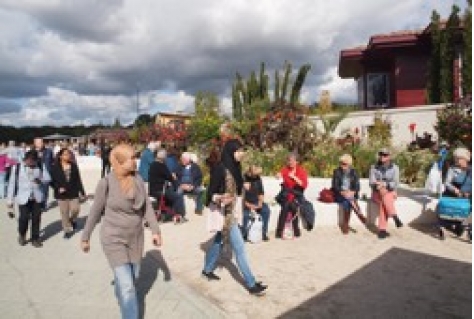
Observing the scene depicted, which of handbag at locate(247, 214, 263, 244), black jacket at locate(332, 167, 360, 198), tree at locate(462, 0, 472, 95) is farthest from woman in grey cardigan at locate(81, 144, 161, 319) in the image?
tree at locate(462, 0, 472, 95)

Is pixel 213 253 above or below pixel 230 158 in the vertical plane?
below

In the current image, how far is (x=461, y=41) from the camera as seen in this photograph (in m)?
17.1

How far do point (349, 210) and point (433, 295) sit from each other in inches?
123

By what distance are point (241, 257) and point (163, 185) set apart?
14.9 ft

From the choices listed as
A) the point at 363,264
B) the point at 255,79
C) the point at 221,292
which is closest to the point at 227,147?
the point at 221,292

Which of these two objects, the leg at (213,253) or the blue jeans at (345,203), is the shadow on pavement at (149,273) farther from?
the blue jeans at (345,203)

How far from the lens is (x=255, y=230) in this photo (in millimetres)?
7383

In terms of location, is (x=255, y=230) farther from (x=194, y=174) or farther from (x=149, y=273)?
(x=194, y=174)

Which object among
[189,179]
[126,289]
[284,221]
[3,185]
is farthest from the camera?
[3,185]

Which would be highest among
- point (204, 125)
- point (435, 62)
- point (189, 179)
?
point (435, 62)

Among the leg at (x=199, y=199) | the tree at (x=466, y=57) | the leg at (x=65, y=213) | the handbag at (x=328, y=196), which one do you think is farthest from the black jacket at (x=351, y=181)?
the tree at (x=466, y=57)

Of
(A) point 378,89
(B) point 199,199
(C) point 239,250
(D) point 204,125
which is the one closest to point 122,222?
(C) point 239,250

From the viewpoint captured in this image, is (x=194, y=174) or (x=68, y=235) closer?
(x=68, y=235)

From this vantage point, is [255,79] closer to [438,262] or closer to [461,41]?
[461,41]
